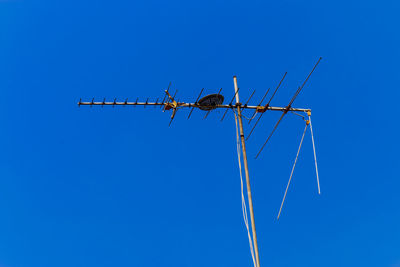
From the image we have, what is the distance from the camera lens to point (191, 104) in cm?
1056

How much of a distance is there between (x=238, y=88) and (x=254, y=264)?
4.69m

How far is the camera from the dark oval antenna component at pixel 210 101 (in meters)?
10.2

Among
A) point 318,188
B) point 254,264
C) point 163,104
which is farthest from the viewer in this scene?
point 163,104

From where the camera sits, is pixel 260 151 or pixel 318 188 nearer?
pixel 318 188

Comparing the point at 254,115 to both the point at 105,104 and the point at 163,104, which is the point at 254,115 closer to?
the point at 163,104

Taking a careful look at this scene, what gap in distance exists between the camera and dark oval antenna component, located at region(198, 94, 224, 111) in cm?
1021

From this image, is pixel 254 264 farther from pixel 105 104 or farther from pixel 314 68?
pixel 105 104

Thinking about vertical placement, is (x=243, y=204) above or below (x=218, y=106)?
below

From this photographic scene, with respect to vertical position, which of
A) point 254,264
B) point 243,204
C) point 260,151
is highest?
point 260,151

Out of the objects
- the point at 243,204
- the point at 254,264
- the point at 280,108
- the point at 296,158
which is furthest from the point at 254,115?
the point at 254,264

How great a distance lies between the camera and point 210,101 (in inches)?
408

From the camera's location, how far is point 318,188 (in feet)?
30.9

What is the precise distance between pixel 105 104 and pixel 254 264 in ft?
19.6

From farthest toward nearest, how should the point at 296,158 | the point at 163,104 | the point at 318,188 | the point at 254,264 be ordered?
the point at 163,104
the point at 296,158
the point at 318,188
the point at 254,264
